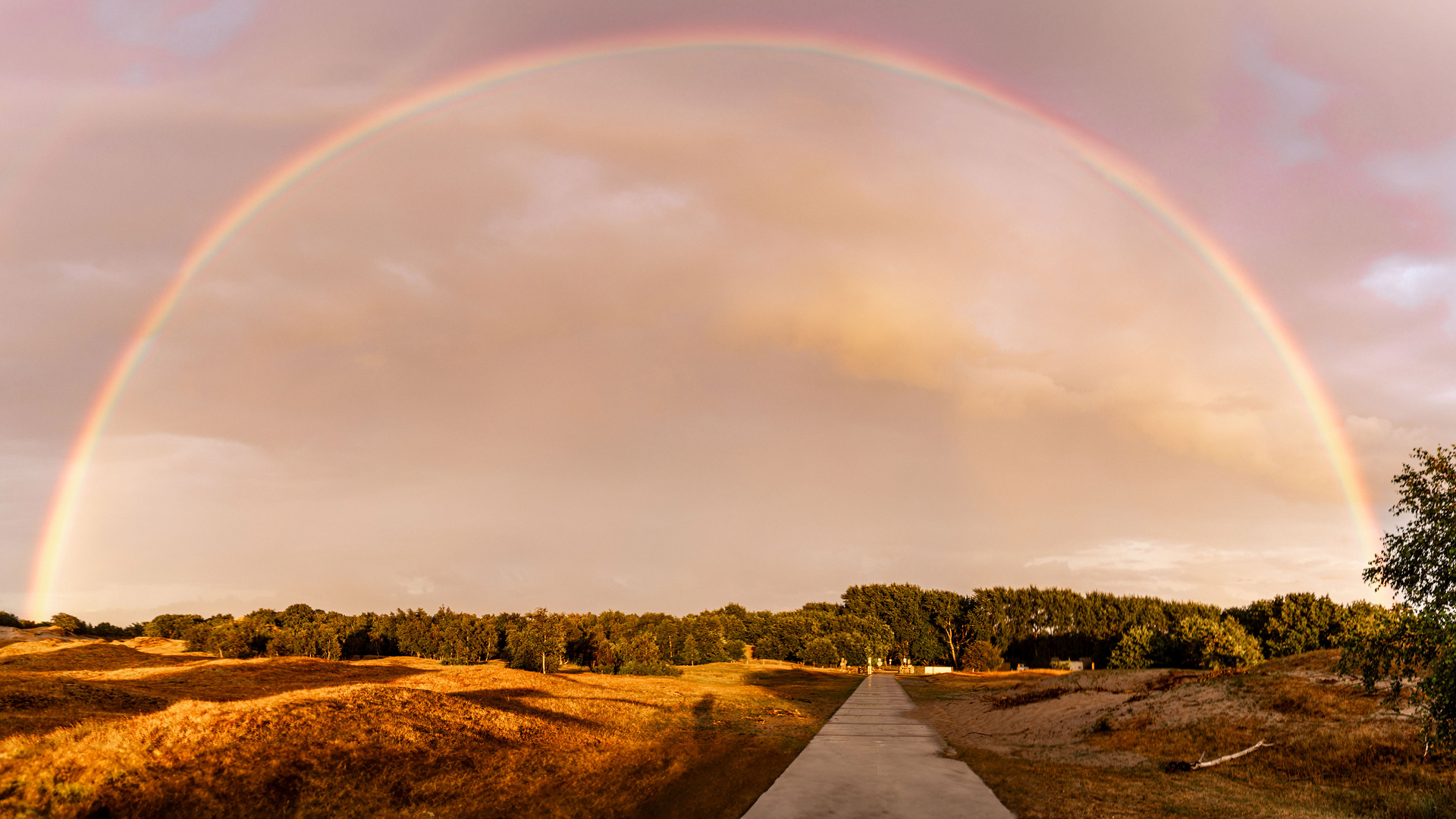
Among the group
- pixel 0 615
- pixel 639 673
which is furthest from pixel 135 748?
pixel 0 615

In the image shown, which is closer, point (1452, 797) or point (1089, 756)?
point (1452, 797)

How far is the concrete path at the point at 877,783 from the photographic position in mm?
15133

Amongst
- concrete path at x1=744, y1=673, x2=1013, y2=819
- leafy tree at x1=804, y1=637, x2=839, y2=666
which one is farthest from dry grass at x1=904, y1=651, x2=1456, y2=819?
leafy tree at x1=804, y1=637, x2=839, y2=666

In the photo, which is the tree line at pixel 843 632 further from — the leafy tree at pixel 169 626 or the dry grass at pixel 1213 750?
the dry grass at pixel 1213 750

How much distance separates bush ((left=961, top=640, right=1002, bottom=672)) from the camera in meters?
115

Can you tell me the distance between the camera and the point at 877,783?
18.2 m

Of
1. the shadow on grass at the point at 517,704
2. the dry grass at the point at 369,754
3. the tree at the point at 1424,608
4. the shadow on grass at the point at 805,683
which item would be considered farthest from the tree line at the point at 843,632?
the tree at the point at 1424,608

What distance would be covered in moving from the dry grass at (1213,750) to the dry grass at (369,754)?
7313mm

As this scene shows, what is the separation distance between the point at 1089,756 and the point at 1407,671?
1166 cm

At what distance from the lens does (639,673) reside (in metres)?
66.0

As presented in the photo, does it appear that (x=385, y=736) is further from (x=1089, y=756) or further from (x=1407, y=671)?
(x=1407, y=671)

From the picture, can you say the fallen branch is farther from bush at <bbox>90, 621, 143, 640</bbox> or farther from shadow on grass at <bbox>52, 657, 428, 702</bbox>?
bush at <bbox>90, 621, 143, 640</bbox>

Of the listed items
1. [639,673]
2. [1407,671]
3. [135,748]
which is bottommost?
Result: [639,673]

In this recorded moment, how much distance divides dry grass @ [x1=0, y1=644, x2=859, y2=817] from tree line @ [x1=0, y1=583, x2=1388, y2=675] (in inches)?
1595
